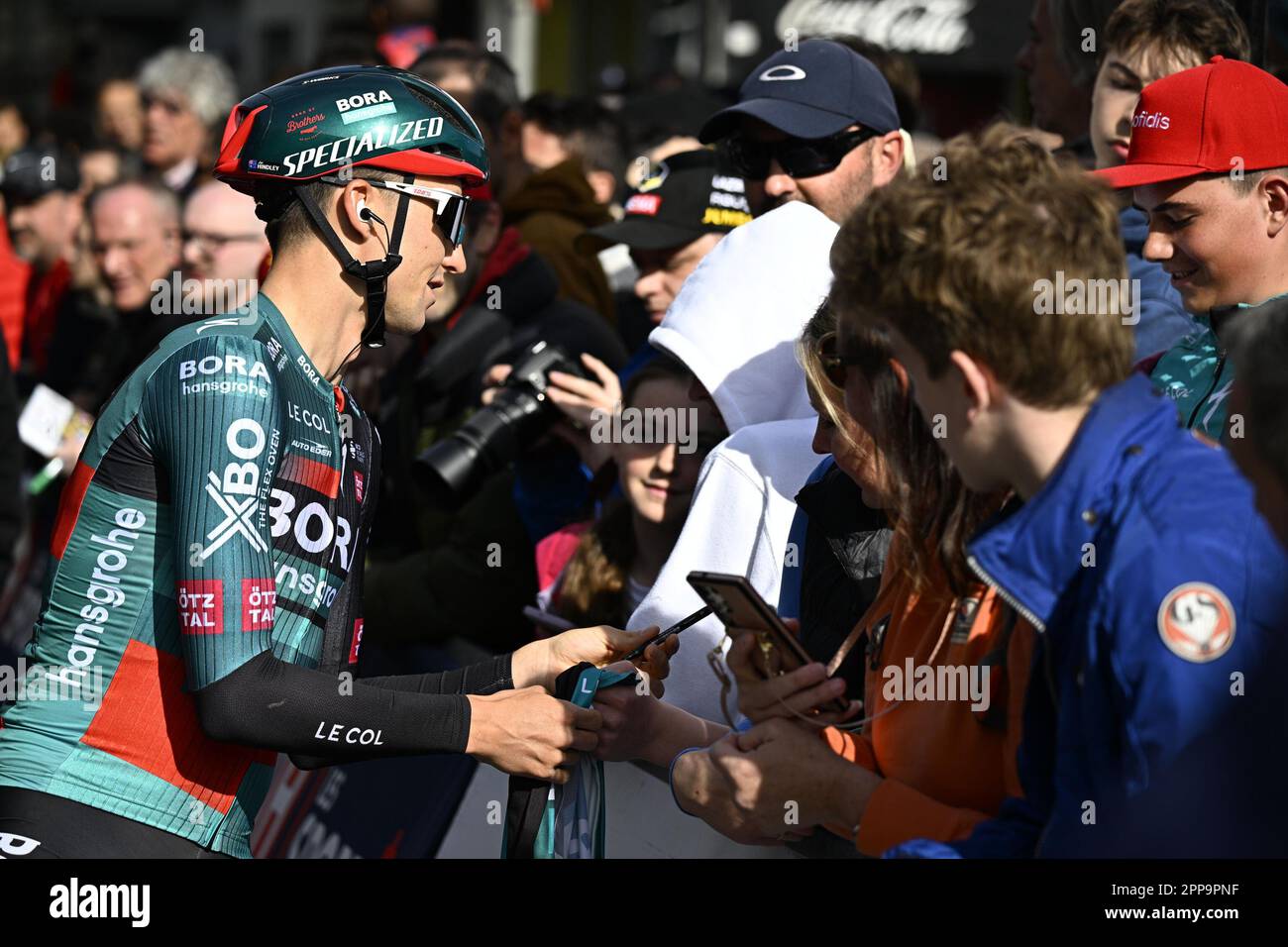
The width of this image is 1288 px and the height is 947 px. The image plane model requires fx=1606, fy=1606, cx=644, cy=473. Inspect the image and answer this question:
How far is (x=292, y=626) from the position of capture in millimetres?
2678

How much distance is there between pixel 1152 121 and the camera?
3201mm

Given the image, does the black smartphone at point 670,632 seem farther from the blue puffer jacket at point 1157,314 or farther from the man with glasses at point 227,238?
the man with glasses at point 227,238

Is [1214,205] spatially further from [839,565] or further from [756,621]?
[756,621]

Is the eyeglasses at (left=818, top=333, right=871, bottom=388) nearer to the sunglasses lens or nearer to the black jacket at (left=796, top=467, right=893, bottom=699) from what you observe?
the black jacket at (left=796, top=467, right=893, bottom=699)

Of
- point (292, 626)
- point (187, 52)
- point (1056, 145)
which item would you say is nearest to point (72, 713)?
point (292, 626)

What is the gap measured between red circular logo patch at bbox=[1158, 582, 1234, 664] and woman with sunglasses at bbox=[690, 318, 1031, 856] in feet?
1.19

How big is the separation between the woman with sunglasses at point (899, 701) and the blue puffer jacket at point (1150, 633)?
22 cm

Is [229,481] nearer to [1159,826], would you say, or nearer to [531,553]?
[1159,826]

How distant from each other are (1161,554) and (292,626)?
146cm

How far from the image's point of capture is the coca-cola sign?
10.1 metres

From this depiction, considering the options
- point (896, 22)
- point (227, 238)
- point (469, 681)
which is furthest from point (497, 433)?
point (896, 22)
